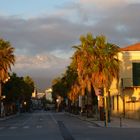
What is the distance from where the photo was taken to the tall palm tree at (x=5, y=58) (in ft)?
258

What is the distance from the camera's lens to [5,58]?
261ft

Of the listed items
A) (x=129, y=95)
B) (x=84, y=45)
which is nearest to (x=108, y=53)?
(x=84, y=45)

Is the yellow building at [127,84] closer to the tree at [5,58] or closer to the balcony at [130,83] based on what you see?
the balcony at [130,83]

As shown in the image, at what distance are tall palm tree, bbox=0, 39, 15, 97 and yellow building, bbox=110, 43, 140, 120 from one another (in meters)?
16.8

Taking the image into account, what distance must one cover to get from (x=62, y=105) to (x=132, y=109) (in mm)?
128148

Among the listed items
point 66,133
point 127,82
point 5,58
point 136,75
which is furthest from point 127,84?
point 66,133

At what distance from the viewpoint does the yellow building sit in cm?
6931

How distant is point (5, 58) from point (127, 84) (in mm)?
20260

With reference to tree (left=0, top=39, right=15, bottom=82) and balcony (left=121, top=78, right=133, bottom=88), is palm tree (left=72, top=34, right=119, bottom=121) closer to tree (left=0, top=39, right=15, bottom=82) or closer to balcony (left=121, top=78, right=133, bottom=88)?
balcony (left=121, top=78, right=133, bottom=88)

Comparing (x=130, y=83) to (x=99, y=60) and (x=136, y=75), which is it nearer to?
(x=136, y=75)

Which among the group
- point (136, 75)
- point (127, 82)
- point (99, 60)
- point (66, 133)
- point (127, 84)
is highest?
point (99, 60)

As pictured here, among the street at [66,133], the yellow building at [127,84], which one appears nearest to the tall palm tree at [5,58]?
the yellow building at [127,84]

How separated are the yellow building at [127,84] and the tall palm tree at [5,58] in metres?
16.8

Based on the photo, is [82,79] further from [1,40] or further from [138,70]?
[1,40]
